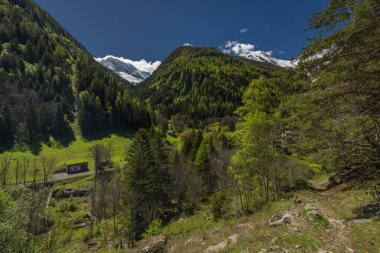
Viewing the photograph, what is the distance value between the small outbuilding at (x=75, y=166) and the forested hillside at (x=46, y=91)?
2561 cm

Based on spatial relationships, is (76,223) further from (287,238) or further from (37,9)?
(37,9)

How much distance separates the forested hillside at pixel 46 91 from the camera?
8619 cm

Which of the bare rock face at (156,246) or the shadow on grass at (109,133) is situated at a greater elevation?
the shadow on grass at (109,133)

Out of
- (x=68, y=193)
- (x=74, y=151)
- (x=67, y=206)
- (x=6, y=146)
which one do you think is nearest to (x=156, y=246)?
(x=67, y=206)

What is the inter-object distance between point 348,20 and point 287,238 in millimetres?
9112

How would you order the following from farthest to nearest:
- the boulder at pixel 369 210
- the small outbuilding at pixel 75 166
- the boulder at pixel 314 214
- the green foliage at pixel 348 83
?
the small outbuilding at pixel 75 166 < the boulder at pixel 314 214 < the boulder at pixel 369 210 < the green foliage at pixel 348 83

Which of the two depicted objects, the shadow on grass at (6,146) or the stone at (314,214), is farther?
the shadow on grass at (6,146)

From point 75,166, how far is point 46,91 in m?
55.3

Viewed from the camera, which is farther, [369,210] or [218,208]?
[218,208]

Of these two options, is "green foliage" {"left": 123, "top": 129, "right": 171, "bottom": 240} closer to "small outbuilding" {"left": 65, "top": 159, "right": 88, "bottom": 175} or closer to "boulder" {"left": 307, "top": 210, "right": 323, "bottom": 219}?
"boulder" {"left": 307, "top": 210, "right": 323, "bottom": 219}

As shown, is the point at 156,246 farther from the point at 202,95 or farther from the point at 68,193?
the point at 202,95

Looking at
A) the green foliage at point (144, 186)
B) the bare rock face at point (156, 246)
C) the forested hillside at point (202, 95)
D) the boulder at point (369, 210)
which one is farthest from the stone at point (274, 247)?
the forested hillside at point (202, 95)

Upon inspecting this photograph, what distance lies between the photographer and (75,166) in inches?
2714

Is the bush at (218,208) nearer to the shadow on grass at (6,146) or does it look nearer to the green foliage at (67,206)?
the green foliage at (67,206)
